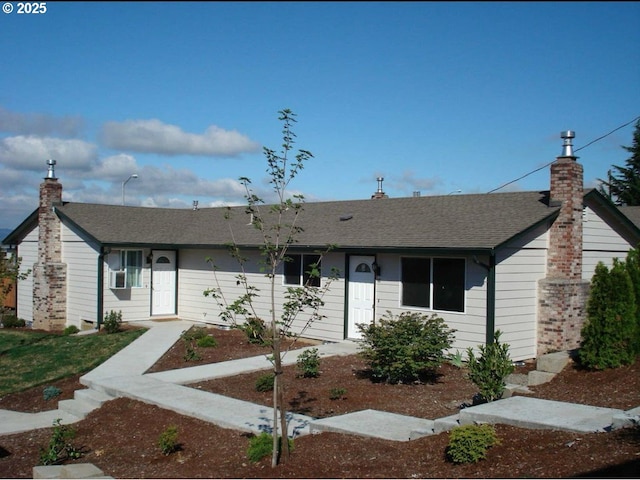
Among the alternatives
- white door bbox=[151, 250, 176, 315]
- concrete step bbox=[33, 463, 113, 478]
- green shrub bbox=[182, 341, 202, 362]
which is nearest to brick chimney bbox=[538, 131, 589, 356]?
green shrub bbox=[182, 341, 202, 362]

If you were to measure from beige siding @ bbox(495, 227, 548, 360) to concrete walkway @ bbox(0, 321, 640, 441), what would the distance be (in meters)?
3.80

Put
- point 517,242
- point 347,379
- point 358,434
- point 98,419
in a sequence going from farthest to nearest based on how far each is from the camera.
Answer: point 517,242 < point 347,379 < point 98,419 < point 358,434

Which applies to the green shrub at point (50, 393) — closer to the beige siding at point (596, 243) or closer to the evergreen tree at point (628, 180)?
the beige siding at point (596, 243)

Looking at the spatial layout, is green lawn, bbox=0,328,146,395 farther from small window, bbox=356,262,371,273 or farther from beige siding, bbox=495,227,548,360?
beige siding, bbox=495,227,548,360

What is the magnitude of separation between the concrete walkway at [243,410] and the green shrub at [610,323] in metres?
2.97

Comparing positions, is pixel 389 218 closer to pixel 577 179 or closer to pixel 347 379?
pixel 577 179

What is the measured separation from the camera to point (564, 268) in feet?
49.6

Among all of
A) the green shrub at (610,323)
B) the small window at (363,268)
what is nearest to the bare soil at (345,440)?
the green shrub at (610,323)

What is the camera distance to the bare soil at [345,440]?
258 inches

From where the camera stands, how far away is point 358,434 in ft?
27.1

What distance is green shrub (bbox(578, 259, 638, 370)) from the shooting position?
443 inches

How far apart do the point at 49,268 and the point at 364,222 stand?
36.8ft

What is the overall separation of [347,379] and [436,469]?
230 inches

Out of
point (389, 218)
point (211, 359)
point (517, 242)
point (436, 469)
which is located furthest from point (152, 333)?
point (436, 469)
